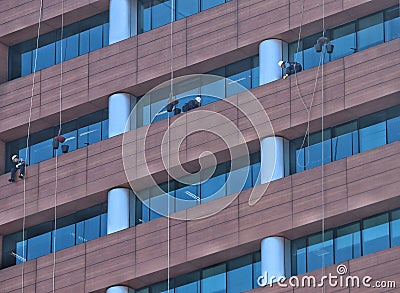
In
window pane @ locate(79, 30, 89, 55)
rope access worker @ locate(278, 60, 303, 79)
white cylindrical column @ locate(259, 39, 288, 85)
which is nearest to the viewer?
rope access worker @ locate(278, 60, 303, 79)

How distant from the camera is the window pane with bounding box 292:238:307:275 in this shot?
7131 centimetres

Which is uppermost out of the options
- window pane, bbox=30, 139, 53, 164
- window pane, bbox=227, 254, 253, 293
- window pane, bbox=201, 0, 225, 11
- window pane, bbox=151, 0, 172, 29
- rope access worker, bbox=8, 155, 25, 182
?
window pane, bbox=151, 0, 172, 29

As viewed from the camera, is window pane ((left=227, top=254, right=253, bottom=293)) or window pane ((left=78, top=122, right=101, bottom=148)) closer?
window pane ((left=227, top=254, right=253, bottom=293))

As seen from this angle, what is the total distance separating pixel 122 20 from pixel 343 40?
448 inches

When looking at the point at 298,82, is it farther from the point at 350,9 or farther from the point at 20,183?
the point at 20,183

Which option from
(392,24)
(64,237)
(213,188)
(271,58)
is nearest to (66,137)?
(64,237)

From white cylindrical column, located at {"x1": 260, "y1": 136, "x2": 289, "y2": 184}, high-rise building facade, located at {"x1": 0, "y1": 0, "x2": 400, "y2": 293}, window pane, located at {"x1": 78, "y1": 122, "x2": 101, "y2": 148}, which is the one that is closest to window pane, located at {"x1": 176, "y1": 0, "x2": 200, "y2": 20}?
high-rise building facade, located at {"x1": 0, "y1": 0, "x2": 400, "y2": 293}

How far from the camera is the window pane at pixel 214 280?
241 feet

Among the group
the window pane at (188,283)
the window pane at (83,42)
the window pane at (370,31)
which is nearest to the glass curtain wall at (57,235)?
the window pane at (188,283)

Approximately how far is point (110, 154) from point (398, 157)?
14.0m

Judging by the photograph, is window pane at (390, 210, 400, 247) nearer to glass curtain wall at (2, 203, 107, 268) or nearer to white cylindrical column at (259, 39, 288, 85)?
white cylindrical column at (259, 39, 288, 85)

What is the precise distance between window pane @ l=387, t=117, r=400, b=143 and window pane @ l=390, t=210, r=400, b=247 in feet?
9.85

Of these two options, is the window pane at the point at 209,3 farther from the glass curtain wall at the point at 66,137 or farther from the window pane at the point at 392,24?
the window pane at the point at 392,24

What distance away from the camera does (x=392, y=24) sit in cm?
7225
